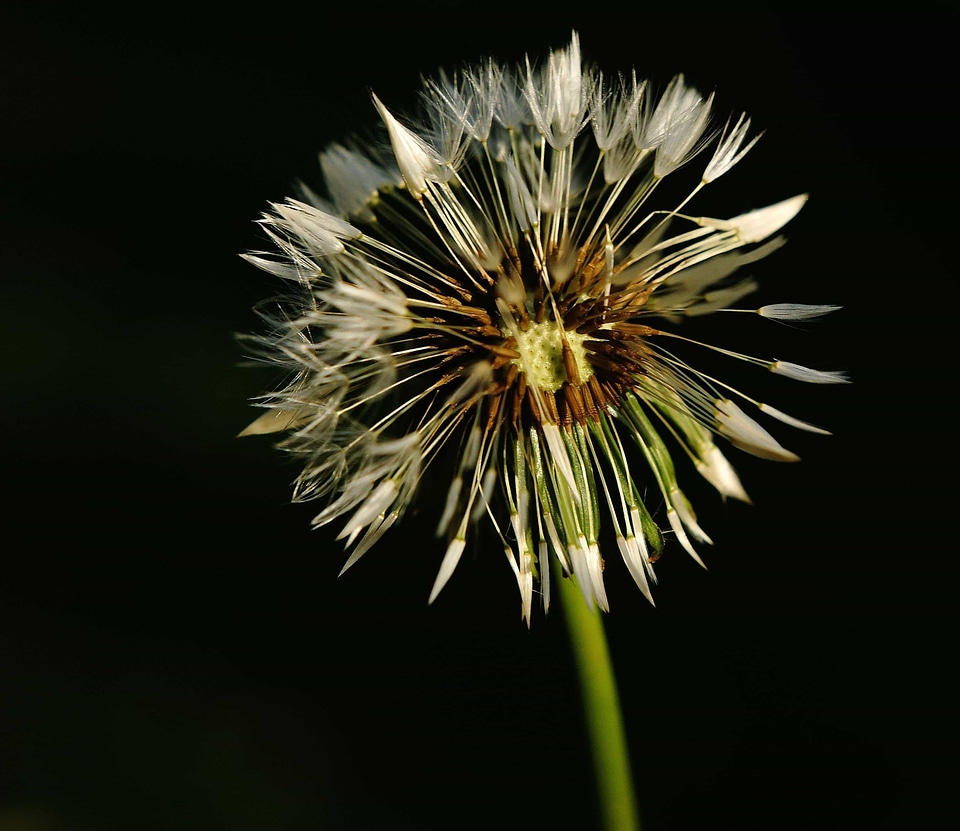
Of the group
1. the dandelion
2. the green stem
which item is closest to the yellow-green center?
the dandelion

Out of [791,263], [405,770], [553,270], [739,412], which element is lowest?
[405,770]

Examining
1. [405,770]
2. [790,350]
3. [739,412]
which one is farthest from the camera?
[405,770]

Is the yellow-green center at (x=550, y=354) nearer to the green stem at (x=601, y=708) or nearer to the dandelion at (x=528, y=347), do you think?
the dandelion at (x=528, y=347)

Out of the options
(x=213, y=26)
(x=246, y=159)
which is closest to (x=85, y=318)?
(x=246, y=159)

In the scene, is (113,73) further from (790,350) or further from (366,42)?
(790,350)

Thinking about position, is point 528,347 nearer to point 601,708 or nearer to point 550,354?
point 550,354

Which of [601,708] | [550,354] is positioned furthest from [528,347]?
[601,708]

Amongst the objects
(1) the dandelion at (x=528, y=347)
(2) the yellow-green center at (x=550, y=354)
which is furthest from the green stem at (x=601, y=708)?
(2) the yellow-green center at (x=550, y=354)
